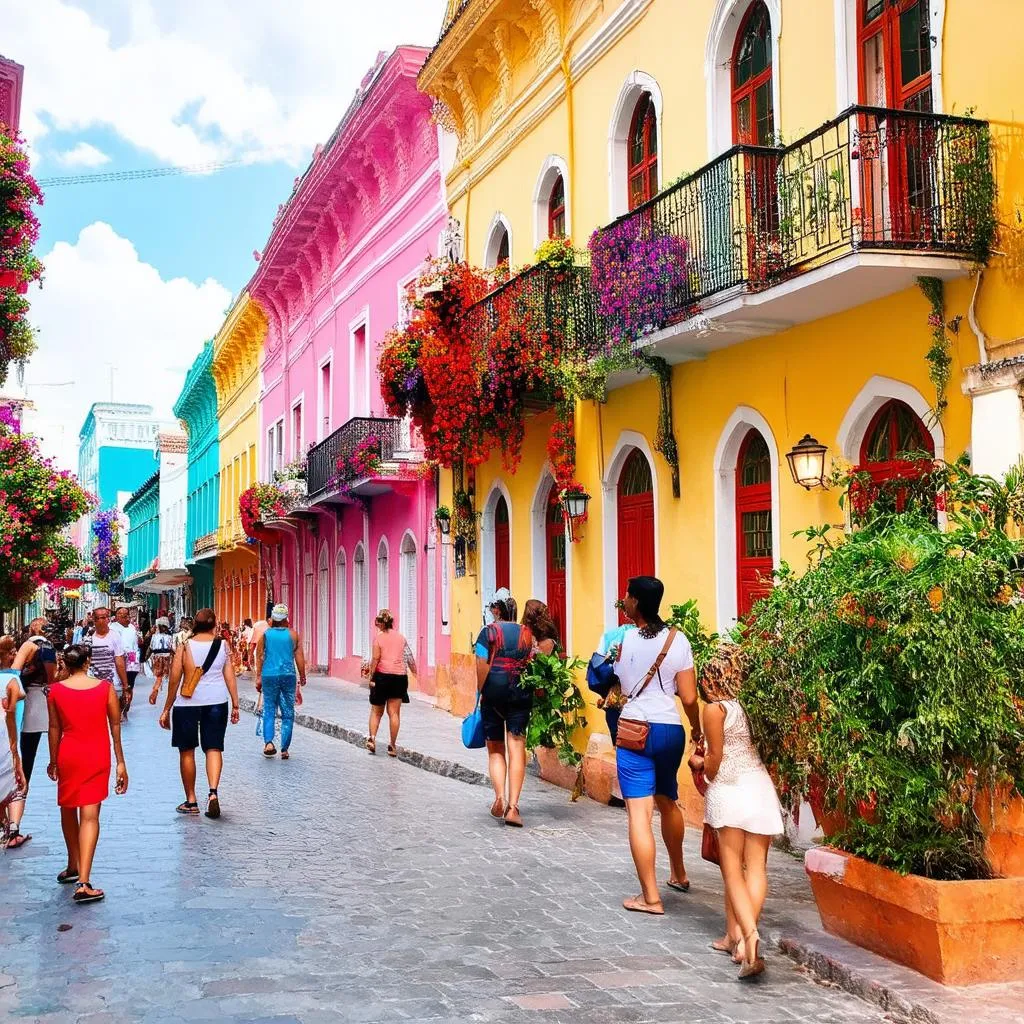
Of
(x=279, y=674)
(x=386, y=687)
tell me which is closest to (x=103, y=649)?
(x=279, y=674)

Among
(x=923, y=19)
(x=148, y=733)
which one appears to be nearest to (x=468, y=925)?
(x=923, y=19)

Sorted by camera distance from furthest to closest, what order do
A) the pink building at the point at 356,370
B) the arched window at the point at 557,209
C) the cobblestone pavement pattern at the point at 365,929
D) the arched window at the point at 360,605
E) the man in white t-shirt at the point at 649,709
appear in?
the arched window at the point at 360,605, the pink building at the point at 356,370, the arched window at the point at 557,209, the man in white t-shirt at the point at 649,709, the cobblestone pavement pattern at the point at 365,929

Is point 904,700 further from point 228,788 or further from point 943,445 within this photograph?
point 228,788

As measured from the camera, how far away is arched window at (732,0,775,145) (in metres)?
10.3

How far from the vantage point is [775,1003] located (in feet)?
17.9

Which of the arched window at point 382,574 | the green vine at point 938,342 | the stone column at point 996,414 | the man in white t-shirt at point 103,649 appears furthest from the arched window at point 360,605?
the stone column at point 996,414

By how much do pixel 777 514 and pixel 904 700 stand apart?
4194 mm

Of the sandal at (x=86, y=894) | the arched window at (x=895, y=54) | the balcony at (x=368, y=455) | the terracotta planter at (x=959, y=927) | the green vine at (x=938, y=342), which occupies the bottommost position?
the sandal at (x=86, y=894)

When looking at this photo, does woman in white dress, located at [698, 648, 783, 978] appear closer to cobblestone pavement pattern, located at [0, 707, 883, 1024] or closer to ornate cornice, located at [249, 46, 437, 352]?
cobblestone pavement pattern, located at [0, 707, 883, 1024]

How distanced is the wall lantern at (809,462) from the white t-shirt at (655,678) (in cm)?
242

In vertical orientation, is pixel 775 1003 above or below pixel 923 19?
below

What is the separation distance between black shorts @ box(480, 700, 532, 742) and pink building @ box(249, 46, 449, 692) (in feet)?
29.1

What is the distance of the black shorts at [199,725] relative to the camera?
33.3 ft

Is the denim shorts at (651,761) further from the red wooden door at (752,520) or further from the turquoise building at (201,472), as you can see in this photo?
the turquoise building at (201,472)
